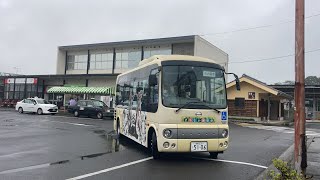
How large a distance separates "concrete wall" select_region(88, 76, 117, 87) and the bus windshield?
33.0 metres

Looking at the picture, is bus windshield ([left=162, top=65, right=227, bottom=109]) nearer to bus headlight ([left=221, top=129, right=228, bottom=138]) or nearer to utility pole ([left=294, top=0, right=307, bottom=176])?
bus headlight ([left=221, top=129, right=228, bottom=138])

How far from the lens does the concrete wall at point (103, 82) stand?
4334 centimetres

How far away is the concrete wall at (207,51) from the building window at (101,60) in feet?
42.0

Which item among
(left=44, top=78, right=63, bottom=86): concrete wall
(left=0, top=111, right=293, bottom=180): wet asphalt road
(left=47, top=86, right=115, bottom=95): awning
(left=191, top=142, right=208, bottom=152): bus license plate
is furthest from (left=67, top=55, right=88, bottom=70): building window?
(left=191, top=142, right=208, bottom=152): bus license plate

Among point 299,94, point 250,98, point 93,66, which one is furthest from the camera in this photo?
point 93,66

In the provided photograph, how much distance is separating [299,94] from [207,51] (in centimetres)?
3710

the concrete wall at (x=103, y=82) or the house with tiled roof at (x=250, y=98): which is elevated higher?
the concrete wall at (x=103, y=82)

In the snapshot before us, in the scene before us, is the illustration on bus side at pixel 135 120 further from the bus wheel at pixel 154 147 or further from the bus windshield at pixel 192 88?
the bus windshield at pixel 192 88

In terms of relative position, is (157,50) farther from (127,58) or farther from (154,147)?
(154,147)

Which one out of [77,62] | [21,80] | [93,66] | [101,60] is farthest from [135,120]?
[77,62]

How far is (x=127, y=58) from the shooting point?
4653 centimetres

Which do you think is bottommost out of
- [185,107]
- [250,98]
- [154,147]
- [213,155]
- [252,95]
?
[213,155]

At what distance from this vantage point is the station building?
138 ft

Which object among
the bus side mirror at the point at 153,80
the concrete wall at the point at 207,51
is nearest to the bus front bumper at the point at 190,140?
the bus side mirror at the point at 153,80
